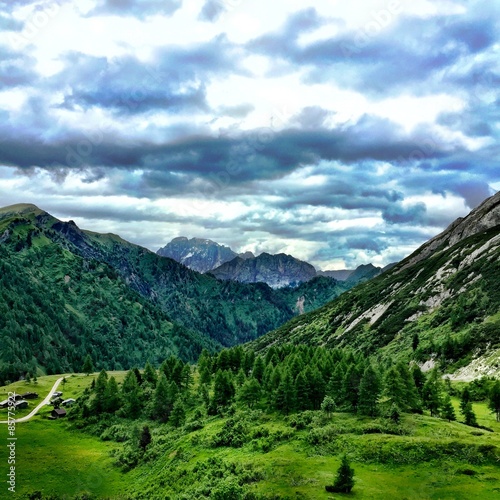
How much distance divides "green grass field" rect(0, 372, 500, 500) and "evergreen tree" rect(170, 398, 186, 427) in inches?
Answer: 118

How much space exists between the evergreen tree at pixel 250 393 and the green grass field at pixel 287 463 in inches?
349

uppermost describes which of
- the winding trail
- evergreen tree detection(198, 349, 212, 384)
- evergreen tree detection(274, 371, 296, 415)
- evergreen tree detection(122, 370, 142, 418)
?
evergreen tree detection(274, 371, 296, 415)

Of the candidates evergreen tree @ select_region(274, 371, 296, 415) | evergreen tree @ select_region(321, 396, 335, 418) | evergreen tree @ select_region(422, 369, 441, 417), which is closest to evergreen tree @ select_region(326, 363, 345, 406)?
evergreen tree @ select_region(274, 371, 296, 415)

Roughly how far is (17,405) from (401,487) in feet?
367

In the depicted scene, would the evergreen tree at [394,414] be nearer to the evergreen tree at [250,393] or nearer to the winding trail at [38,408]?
the evergreen tree at [250,393]

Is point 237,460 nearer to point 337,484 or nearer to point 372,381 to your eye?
point 337,484

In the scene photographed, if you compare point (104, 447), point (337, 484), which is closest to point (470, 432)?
point (337, 484)

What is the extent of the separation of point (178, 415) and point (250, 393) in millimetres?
19032

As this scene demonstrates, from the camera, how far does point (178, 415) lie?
105 meters

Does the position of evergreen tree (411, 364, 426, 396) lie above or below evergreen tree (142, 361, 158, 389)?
above

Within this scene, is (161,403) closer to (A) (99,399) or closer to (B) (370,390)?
(A) (99,399)

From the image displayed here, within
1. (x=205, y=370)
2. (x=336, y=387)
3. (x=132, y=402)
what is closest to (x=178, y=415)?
(x=132, y=402)

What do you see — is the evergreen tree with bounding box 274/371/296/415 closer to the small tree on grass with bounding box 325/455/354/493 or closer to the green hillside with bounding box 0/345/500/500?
the green hillside with bounding box 0/345/500/500

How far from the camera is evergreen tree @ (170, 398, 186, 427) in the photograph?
10369cm
